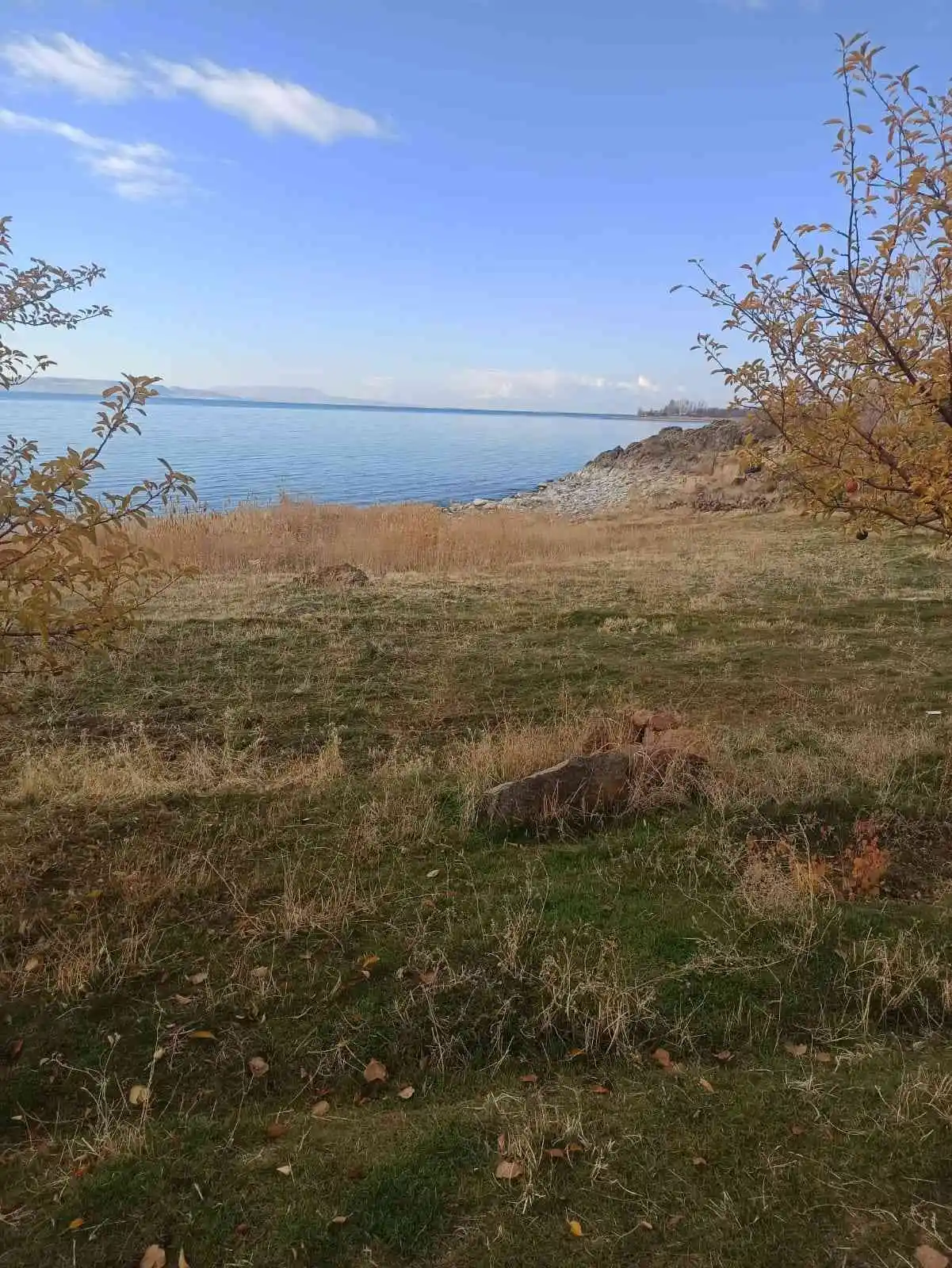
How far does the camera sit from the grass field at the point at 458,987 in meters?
2.48

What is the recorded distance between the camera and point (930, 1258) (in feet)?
7.32

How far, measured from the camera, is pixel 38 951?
3.87 m

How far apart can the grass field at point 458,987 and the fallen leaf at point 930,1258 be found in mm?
52

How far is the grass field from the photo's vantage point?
97.5 inches

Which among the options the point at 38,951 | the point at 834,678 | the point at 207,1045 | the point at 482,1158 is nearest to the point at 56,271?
the point at 38,951

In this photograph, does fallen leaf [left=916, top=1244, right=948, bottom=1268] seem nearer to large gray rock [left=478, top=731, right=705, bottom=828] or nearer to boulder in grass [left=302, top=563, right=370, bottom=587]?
large gray rock [left=478, top=731, right=705, bottom=828]

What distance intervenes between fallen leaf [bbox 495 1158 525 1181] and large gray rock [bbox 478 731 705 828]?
2536mm

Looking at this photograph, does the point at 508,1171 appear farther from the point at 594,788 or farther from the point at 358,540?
the point at 358,540

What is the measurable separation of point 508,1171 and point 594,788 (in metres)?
2.94

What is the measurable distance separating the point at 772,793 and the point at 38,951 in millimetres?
4559

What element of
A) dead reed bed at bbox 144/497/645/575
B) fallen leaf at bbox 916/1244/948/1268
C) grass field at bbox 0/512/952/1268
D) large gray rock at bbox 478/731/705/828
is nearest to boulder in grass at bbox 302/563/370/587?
dead reed bed at bbox 144/497/645/575

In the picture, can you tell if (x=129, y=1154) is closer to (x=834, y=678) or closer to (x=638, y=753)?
(x=638, y=753)

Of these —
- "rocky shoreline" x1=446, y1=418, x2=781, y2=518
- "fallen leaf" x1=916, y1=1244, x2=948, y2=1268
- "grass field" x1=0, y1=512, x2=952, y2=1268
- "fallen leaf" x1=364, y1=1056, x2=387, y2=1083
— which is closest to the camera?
"fallen leaf" x1=916, y1=1244, x2=948, y2=1268

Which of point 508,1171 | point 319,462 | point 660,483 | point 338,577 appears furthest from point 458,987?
point 319,462
